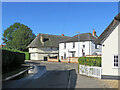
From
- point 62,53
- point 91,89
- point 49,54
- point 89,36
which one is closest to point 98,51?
point 89,36

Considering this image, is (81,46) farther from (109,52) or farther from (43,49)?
(109,52)

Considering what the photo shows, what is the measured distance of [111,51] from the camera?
1514 centimetres

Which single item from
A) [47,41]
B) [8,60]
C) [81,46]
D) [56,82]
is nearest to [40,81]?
[56,82]

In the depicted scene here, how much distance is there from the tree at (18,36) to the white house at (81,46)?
2157 cm

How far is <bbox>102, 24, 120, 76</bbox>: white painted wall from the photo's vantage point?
1498 cm

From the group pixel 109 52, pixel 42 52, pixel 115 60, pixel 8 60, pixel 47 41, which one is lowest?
pixel 8 60

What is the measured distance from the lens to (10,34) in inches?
2835

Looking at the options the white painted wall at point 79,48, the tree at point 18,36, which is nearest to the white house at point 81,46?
the white painted wall at point 79,48

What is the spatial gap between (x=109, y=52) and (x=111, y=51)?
0.20 m

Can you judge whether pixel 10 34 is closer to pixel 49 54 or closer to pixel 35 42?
pixel 35 42

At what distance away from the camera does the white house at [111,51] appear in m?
14.8

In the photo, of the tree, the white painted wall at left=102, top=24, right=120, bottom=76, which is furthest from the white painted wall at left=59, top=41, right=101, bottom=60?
the white painted wall at left=102, top=24, right=120, bottom=76

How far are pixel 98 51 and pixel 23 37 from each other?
108 feet

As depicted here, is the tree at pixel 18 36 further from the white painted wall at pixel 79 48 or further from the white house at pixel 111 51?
the white house at pixel 111 51
